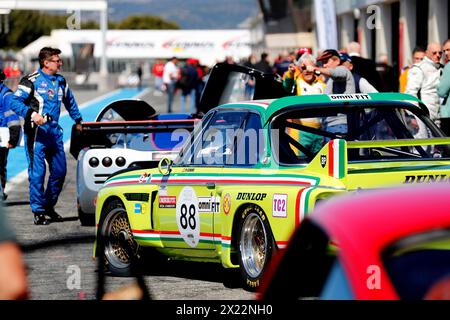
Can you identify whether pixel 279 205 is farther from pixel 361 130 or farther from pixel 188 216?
pixel 361 130

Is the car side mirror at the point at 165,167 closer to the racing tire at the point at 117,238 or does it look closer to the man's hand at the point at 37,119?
the racing tire at the point at 117,238

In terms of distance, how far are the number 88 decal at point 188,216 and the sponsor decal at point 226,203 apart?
0.36 m

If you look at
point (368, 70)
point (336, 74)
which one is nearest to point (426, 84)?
point (368, 70)

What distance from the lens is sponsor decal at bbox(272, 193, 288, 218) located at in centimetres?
A: 798

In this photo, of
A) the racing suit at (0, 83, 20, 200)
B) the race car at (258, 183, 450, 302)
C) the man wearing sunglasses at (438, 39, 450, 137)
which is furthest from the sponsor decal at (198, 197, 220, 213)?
the racing suit at (0, 83, 20, 200)

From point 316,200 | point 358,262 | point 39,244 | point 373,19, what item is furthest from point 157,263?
point 373,19

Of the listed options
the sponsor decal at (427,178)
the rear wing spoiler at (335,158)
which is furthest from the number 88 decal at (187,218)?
the sponsor decal at (427,178)

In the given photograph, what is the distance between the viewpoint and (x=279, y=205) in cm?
803

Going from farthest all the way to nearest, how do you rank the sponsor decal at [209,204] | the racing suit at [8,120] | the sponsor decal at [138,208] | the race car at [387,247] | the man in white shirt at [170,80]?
the man in white shirt at [170,80]
the racing suit at [8,120]
the sponsor decal at [138,208]
the sponsor decal at [209,204]
the race car at [387,247]

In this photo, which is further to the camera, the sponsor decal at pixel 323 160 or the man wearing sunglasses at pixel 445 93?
the man wearing sunglasses at pixel 445 93

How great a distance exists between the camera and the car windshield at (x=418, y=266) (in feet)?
11.3

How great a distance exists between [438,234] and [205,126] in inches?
239

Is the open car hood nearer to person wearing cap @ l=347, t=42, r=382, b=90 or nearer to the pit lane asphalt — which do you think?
person wearing cap @ l=347, t=42, r=382, b=90

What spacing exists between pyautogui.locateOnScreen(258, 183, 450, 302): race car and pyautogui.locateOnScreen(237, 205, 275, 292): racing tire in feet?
14.7
